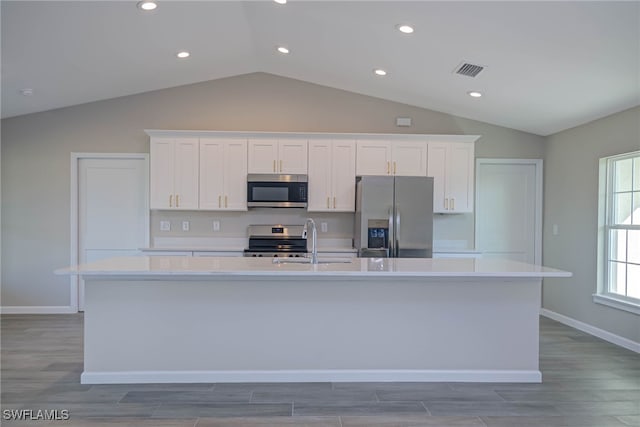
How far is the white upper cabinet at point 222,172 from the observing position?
4.84m

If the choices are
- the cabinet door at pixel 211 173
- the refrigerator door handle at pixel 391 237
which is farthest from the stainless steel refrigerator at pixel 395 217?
the cabinet door at pixel 211 173

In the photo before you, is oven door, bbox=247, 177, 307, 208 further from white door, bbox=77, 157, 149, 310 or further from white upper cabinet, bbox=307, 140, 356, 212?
white door, bbox=77, 157, 149, 310

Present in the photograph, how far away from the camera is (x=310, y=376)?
2.95m

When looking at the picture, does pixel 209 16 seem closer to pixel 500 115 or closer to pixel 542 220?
pixel 500 115

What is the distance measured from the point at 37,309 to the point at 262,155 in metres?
3.45

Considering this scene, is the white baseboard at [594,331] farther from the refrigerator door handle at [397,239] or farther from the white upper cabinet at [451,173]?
the refrigerator door handle at [397,239]

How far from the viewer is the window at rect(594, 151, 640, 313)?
3.91 metres

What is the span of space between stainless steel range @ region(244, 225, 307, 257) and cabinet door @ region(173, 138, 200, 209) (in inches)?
35.3

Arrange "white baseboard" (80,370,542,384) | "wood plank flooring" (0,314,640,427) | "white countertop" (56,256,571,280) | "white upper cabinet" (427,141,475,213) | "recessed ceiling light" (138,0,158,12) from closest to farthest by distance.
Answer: "wood plank flooring" (0,314,640,427) → "white countertop" (56,256,571,280) → "white baseboard" (80,370,542,384) → "recessed ceiling light" (138,0,158,12) → "white upper cabinet" (427,141,475,213)

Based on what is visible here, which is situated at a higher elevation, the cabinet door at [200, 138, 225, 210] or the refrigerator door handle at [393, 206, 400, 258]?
the cabinet door at [200, 138, 225, 210]

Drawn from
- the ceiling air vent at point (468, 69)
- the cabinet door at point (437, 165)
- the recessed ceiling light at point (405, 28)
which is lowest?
the cabinet door at point (437, 165)

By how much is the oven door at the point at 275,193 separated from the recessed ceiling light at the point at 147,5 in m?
2.07

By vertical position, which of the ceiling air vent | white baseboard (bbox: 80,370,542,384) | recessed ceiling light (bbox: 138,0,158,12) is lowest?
white baseboard (bbox: 80,370,542,384)

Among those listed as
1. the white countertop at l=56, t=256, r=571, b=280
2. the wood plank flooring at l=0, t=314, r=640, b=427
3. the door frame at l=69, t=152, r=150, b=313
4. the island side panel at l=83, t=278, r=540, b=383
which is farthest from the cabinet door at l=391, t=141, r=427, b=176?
the door frame at l=69, t=152, r=150, b=313
